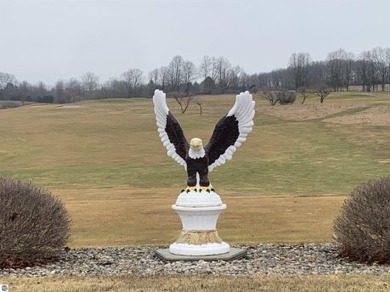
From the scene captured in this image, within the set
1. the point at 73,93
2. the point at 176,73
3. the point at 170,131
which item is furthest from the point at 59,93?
the point at 170,131

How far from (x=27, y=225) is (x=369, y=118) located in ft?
202

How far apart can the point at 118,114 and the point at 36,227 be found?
8595 cm

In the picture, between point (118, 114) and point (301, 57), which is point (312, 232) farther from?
point (301, 57)

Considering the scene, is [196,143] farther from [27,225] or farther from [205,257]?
[27,225]

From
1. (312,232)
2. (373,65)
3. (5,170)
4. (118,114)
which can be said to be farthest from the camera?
(373,65)

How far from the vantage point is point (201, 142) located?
12438mm

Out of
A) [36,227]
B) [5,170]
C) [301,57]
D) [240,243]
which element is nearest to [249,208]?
[240,243]

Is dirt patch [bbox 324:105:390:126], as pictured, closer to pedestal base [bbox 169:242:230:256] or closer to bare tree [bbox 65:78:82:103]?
pedestal base [bbox 169:242:230:256]

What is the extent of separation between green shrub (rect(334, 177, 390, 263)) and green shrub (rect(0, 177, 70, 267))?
5584mm

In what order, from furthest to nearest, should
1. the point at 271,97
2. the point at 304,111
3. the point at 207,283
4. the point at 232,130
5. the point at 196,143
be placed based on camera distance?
the point at 271,97 → the point at 304,111 → the point at 232,130 → the point at 196,143 → the point at 207,283

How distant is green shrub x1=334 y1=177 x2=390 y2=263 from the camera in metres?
11.4

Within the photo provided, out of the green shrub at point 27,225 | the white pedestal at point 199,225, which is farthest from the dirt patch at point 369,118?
the green shrub at point 27,225

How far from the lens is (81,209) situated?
81.1ft

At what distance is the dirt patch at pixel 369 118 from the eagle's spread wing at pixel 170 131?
5422 centimetres
